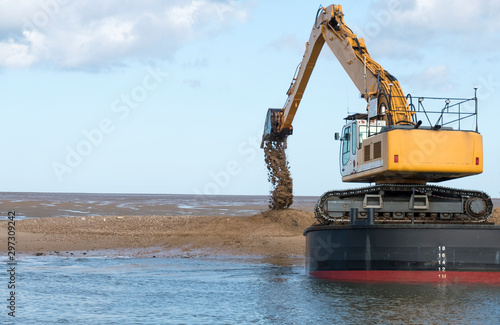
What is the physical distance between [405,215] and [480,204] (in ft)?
6.20

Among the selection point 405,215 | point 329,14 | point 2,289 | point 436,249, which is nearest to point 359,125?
point 405,215

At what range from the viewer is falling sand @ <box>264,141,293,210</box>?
3297 centimetres

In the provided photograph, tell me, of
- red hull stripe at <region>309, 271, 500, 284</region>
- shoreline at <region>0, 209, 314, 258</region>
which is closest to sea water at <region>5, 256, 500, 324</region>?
red hull stripe at <region>309, 271, 500, 284</region>

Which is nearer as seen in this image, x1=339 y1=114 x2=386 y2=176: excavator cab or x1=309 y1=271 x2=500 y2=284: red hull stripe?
x1=309 y1=271 x2=500 y2=284: red hull stripe

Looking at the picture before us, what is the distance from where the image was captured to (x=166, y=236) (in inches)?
1242

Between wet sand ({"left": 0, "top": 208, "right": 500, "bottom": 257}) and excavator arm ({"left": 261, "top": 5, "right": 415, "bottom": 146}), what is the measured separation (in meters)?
4.51

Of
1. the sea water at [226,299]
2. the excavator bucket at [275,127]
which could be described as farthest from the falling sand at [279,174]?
the sea water at [226,299]

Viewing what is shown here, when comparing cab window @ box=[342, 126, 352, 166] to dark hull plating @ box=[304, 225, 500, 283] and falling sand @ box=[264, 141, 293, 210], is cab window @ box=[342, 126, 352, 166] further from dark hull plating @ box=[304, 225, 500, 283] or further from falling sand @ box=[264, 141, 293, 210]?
falling sand @ box=[264, 141, 293, 210]

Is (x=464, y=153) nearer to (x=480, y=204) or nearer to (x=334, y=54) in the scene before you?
(x=480, y=204)

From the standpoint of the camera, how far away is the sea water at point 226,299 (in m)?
13.5

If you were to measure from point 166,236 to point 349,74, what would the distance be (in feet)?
43.0

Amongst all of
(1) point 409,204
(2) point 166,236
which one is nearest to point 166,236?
(2) point 166,236

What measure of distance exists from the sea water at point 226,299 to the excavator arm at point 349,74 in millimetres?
4803

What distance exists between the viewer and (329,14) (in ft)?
79.7
